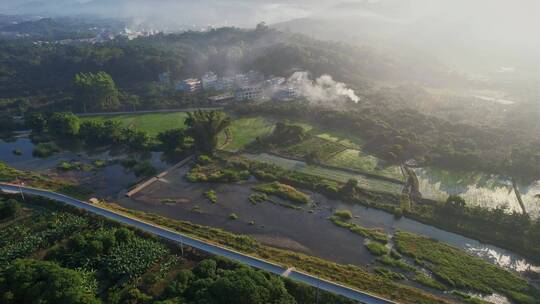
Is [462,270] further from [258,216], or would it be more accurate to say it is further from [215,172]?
[215,172]

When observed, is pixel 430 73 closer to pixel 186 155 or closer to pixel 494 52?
pixel 494 52

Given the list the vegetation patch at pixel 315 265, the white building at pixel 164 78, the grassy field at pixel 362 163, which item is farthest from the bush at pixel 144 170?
the white building at pixel 164 78

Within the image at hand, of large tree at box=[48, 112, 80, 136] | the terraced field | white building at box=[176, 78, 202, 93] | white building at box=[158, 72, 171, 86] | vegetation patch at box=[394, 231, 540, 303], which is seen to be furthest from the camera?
white building at box=[158, 72, 171, 86]

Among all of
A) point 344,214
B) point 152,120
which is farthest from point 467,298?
point 152,120

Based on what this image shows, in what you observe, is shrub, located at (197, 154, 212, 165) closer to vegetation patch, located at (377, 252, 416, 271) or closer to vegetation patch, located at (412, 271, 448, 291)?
vegetation patch, located at (377, 252, 416, 271)

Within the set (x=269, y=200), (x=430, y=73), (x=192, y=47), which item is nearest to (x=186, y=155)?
(x=269, y=200)

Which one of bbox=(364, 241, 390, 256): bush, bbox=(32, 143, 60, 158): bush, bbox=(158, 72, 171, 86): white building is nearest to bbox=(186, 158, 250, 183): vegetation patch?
bbox=(364, 241, 390, 256): bush
